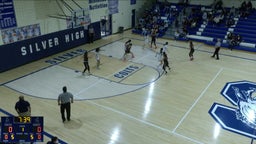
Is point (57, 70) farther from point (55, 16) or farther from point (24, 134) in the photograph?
point (24, 134)

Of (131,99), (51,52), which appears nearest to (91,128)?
(131,99)

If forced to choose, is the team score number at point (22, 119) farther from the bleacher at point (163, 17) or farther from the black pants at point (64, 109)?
the bleacher at point (163, 17)

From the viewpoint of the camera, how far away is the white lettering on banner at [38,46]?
50.4 feet

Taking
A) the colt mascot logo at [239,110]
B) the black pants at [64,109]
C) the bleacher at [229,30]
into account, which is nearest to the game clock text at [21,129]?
the black pants at [64,109]

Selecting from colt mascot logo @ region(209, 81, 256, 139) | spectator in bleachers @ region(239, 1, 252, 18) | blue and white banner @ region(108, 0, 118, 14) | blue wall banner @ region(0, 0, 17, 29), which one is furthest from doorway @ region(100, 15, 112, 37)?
colt mascot logo @ region(209, 81, 256, 139)

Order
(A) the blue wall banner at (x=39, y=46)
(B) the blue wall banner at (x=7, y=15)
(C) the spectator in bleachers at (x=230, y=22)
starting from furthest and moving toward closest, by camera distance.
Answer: (C) the spectator in bleachers at (x=230, y=22) < (A) the blue wall banner at (x=39, y=46) < (B) the blue wall banner at (x=7, y=15)

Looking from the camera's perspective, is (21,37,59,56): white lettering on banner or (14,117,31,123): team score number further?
(21,37,59,56): white lettering on banner

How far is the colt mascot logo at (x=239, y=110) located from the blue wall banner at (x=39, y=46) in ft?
37.7

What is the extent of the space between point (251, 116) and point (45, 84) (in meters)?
9.85

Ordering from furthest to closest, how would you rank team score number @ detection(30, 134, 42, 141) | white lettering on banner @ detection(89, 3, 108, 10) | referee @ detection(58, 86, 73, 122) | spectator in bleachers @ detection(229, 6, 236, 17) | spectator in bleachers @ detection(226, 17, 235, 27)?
1. spectator in bleachers @ detection(229, 6, 236, 17)
2. spectator in bleachers @ detection(226, 17, 235, 27)
3. white lettering on banner @ detection(89, 3, 108, 10)
4. referee @ detection(58, 86, 73, 122)
5. team score number @ detection(30, 134, 42, 141)

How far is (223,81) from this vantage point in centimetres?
1342

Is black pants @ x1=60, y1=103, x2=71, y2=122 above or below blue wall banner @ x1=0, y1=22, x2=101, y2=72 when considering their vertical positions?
below

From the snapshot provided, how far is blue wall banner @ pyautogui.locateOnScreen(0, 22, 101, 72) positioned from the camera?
47.5 feet

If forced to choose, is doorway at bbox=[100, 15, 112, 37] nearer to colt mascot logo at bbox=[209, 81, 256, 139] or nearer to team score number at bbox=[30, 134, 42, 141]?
colt mascot logo at bbox=[209, 81, 256, 139]
